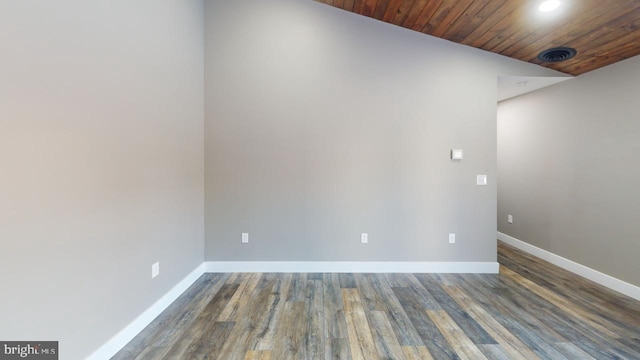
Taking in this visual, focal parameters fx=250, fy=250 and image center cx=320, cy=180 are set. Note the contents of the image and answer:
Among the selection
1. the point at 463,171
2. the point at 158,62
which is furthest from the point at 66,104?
the point at 463,171

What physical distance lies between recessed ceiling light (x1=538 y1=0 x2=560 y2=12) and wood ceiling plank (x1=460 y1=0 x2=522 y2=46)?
17 centimetres

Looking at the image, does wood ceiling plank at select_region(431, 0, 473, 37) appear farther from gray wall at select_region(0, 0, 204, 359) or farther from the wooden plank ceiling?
gray wall at select_region(0, 0, 204, 359)

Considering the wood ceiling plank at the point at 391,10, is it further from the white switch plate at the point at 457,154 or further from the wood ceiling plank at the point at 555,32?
the white switch plate at the point at 457,154

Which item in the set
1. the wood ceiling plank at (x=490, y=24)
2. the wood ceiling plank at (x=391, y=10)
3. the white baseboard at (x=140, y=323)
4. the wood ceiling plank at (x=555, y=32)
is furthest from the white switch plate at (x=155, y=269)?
the wood ceiling plank at (x=555, y=32)

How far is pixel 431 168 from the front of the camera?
3043 millimetres

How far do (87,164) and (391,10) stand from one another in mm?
3065

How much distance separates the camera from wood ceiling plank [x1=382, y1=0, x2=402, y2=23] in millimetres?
2607

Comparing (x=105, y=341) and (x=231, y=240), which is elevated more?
(x=231, y=240)

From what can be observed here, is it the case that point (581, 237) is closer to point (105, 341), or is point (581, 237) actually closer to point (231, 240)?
point (231, 240)

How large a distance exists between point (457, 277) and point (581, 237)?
1.59m

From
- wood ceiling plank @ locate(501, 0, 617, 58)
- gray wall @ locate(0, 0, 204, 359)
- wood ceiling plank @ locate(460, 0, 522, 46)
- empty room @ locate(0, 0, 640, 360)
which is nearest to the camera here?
gray wall @ locate(0, 0, 204, 359)

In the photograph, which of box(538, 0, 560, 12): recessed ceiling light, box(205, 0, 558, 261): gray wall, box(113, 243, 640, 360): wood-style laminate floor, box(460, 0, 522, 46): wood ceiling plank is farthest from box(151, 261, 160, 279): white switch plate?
box(538, 0, 560, 12): recessed ceiling light

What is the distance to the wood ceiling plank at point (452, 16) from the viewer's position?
2.34 metres

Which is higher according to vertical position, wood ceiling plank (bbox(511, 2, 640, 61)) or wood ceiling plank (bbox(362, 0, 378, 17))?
wood ceiling plank (bbox(362, 0, 378, 17))
